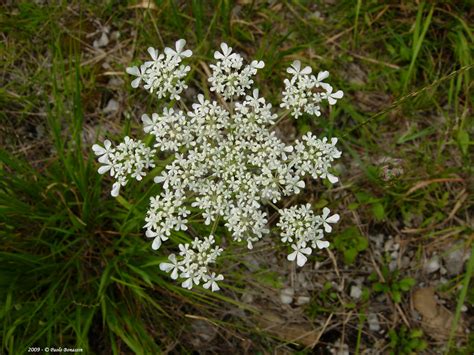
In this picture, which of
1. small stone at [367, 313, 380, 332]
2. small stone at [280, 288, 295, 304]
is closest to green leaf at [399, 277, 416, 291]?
small stone at [367, 313, 380, 332]

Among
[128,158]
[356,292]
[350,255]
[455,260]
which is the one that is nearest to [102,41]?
[128,158]

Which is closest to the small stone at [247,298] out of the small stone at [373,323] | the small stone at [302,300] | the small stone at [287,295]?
the small stone at [287,295]

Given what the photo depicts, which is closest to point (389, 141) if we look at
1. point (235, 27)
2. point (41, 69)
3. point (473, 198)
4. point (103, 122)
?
point (473, 198)

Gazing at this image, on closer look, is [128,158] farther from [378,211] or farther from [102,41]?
[378,211]

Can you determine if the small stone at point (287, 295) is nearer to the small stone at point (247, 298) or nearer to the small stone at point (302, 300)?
the small stone at point (302, 300)

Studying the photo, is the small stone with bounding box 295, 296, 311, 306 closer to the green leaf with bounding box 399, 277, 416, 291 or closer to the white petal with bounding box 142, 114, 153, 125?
the green leaf with bounding box 399, 277, 416, 291

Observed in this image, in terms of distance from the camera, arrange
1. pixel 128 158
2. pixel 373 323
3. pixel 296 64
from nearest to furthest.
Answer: pixel 128 158
pixel 296 64
pixel 373 323
